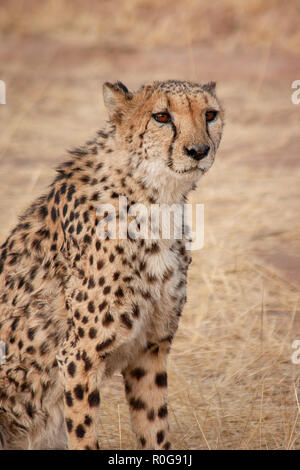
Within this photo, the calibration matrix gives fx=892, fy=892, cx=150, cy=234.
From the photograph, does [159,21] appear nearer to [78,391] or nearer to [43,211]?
[43,211]

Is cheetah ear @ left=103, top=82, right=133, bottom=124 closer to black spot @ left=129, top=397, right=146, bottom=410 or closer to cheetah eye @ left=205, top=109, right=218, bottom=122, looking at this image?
cheetah eye @ left=205, top=109, right=218, bottom=122

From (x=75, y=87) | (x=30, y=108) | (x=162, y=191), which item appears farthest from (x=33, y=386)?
(x=75, y=87)

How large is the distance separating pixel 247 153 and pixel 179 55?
110 inches

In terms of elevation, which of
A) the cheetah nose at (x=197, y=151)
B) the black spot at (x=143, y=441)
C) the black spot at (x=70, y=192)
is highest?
the cheetah nose at (x=197, y=151)

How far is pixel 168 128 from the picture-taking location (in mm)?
3053

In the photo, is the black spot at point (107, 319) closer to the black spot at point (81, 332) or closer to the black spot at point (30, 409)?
the black spot at point (81, 332)

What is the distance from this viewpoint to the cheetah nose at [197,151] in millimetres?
2977

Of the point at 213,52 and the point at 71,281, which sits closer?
the point at 71,281

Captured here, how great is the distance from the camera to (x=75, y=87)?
32.8 ft

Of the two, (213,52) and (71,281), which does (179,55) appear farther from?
(71,281)

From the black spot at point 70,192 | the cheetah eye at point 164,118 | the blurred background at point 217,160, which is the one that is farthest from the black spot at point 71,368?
the cheetah eye at point 164,118

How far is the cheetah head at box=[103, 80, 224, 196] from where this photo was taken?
3010 mm

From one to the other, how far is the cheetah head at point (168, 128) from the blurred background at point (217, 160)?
1174 millimetres

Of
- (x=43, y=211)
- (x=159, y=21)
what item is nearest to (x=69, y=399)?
(x=43, y=211)
